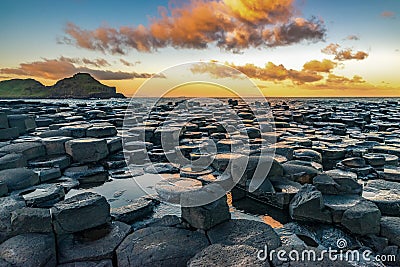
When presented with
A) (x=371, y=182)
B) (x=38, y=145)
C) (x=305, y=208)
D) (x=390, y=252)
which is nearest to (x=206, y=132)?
(x=38, y=145)

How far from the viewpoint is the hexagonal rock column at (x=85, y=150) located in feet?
21.4

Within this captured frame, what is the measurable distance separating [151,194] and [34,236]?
2.13 metres

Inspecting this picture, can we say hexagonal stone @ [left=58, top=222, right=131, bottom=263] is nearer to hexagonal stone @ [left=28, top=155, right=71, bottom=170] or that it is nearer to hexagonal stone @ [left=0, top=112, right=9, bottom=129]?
hexagonal stone @ [left=28, top=155, right=71, bottom=170]

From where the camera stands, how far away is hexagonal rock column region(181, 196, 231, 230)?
125 inches

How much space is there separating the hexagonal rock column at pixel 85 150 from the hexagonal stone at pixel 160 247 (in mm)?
4039

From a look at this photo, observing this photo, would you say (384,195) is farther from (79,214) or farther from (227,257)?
(79,214)

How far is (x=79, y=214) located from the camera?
3074 millimetres

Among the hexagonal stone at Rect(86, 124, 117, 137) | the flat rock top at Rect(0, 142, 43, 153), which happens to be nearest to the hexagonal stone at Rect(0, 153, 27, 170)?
the flat rock top at Rect(0, 142, 43, 153)

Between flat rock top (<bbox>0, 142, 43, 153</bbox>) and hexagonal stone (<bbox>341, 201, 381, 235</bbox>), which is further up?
flat rock top (<bbox>0, 142, 43, 153</bbox>)

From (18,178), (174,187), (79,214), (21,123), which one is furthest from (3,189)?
(21,123)

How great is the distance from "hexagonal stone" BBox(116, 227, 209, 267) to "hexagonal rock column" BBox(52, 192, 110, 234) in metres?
0.47

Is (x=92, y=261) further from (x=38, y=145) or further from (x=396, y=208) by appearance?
(x=38, y=145)

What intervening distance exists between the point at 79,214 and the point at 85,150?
12.5 ft

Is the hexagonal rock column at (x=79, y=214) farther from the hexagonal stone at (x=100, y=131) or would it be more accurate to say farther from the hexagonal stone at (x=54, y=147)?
the hexagonal stone at (x=100, y=131)
